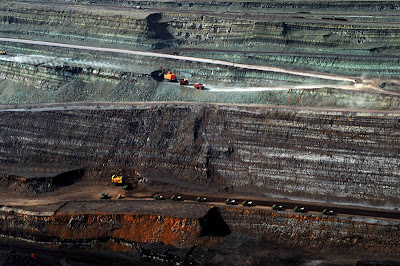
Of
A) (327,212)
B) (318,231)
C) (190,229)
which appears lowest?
(190,229)

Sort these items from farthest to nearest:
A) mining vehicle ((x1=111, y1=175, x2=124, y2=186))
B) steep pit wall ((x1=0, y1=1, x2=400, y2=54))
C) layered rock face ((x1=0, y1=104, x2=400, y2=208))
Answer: steep pit wall ((x1=0, y1=1, x2=400, y2=54))
mining vehicle ((x1=111, y1=175, x2=124, y2=186))
layered rock face ((x1=0, y1=104, x2=400, y2=208))

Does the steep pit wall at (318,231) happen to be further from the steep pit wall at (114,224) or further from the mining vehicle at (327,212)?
the steep pit wall at (114,224)

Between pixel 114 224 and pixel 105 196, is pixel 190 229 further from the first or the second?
pixel 105 196

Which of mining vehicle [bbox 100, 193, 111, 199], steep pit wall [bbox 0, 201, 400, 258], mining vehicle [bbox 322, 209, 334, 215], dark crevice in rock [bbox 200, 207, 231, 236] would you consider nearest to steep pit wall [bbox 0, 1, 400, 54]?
mining vehicle [bbox 322, 209, 334, 215]

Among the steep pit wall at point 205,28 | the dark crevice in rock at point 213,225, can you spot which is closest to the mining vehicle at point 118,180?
the dark crevice in rock at point 213,225

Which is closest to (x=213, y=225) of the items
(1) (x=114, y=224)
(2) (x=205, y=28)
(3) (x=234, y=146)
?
(1) (x=114, y=224)

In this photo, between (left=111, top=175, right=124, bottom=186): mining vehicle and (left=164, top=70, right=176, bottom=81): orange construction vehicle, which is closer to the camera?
(left=111, top=175, right=124, bottom=186): mining vehicle

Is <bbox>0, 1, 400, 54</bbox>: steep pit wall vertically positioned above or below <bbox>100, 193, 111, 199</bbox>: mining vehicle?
above

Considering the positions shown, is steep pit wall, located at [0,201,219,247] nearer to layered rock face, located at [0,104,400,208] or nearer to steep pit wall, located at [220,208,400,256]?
steep pit wall, located at [220,208,400,256]
